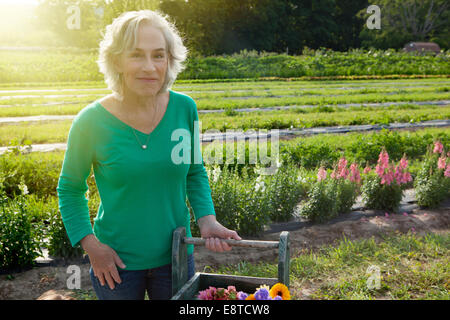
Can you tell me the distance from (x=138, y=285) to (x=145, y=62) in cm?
93

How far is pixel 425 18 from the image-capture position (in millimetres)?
39688

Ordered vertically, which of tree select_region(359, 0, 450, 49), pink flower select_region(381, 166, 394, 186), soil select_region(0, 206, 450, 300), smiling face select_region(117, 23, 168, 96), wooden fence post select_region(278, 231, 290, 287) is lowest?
soil select_region(0, 206, 450, 300)

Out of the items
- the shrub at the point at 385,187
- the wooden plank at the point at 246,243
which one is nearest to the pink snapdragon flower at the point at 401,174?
the shrub at the point at 385,187

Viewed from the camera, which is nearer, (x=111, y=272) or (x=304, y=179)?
(x=111, y=272)

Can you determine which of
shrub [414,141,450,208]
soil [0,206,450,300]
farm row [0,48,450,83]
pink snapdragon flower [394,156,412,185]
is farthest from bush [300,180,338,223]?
farm row [0,48,450,83]

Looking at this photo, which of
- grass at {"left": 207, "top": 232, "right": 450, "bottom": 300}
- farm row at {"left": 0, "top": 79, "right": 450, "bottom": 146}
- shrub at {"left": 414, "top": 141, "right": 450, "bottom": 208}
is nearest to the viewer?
grass at {"left": 207, "top": 232, "right": 450, "bottom": 300}

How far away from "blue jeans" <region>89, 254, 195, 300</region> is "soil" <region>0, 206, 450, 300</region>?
1.47 metres

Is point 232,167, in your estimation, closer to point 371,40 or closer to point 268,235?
point 268,235

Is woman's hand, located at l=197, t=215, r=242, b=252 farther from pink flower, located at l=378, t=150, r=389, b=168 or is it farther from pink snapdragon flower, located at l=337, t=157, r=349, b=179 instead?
pink flower, located at l=378, t=150, r=389, b=168

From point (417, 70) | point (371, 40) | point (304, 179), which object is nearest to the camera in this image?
point (304, 179)

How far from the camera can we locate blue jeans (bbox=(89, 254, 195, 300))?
1.83 metres

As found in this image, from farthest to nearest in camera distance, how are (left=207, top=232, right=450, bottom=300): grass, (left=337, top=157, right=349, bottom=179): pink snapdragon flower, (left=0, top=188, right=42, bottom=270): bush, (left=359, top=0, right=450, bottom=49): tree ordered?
(left=359, top=0, right=450, bottom=49): tree → (left=337, top=157, right=349, bottom=179): pink snapdragon flower → (left=0, top=188, right=42, bottom=270): bush → (left=207, top=232, right=450, bottom=300): grass
